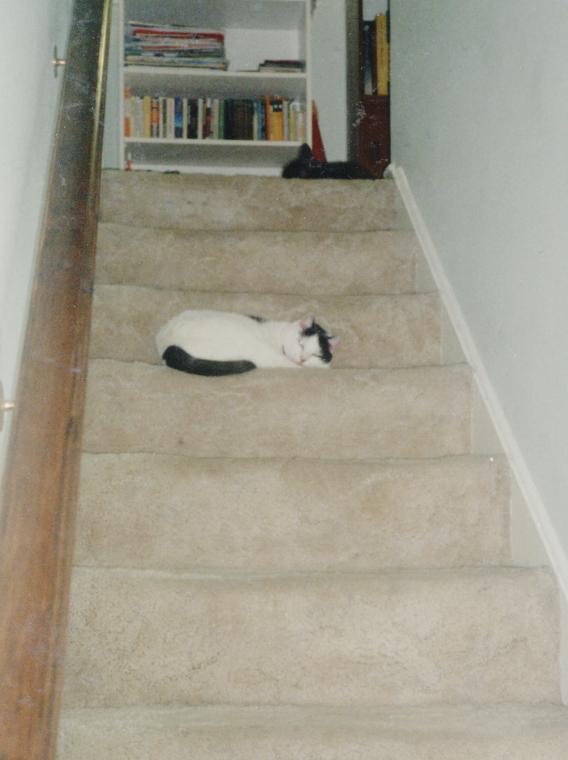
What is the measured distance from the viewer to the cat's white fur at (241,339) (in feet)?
5.72

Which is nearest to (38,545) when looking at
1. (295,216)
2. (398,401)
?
(398,401)

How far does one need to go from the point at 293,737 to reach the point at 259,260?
1396mm

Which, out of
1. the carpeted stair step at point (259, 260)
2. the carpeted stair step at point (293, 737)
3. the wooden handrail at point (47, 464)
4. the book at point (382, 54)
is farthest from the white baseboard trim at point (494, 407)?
the book at point (382, 54)

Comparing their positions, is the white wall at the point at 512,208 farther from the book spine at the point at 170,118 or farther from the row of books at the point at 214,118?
the book spine at the point at 170,118

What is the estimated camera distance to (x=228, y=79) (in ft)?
10.4

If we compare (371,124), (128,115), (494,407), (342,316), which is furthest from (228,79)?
(494,407)

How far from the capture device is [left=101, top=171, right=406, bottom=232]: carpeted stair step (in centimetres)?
241

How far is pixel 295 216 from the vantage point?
2463 millimetres

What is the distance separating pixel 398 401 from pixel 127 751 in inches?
37.2

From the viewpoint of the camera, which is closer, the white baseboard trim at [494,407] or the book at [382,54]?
the white baseboard trim at [494,407]

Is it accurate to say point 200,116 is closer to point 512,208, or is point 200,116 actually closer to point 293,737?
point 512,208

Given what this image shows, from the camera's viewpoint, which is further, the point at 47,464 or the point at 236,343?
the point at 236,343

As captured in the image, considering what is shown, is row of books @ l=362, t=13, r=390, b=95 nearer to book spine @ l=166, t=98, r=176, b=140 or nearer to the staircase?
book spine @ l=166, t=98, r=176, b=140

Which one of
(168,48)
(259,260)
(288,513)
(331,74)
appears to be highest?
(168,48)
